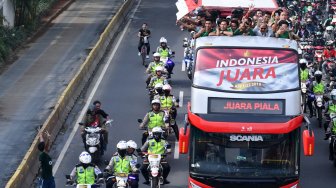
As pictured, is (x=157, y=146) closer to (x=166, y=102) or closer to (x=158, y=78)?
(x=166, y=102)

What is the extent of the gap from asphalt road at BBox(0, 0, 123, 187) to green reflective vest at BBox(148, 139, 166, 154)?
3.71 m

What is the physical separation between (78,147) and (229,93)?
9.18 metres

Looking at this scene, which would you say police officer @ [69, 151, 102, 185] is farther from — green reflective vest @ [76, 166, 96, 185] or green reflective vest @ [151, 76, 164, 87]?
green reflective vest @ [151, 76, 164, 87]

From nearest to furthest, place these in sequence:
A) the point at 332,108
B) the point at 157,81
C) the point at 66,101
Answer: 1. the point at 332,108
2. the point at 157,81
3. the point at 66,101

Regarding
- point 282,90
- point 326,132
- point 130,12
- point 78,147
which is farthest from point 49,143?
point 130,12

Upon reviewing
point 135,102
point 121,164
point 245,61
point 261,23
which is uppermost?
point 261,23

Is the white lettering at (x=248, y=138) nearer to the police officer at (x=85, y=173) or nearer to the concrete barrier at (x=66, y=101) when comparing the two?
the police officer at (x=85, y=173)

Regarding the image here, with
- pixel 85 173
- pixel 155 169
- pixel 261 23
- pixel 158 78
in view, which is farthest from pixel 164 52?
pixel 85 173

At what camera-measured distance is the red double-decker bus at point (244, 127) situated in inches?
841

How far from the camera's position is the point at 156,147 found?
25.4 metres

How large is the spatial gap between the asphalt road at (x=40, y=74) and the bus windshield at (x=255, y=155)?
669 cm

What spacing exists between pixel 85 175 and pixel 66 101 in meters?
11.1

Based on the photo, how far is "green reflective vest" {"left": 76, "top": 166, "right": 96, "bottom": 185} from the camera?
910 inches

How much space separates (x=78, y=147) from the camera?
3003 cm
